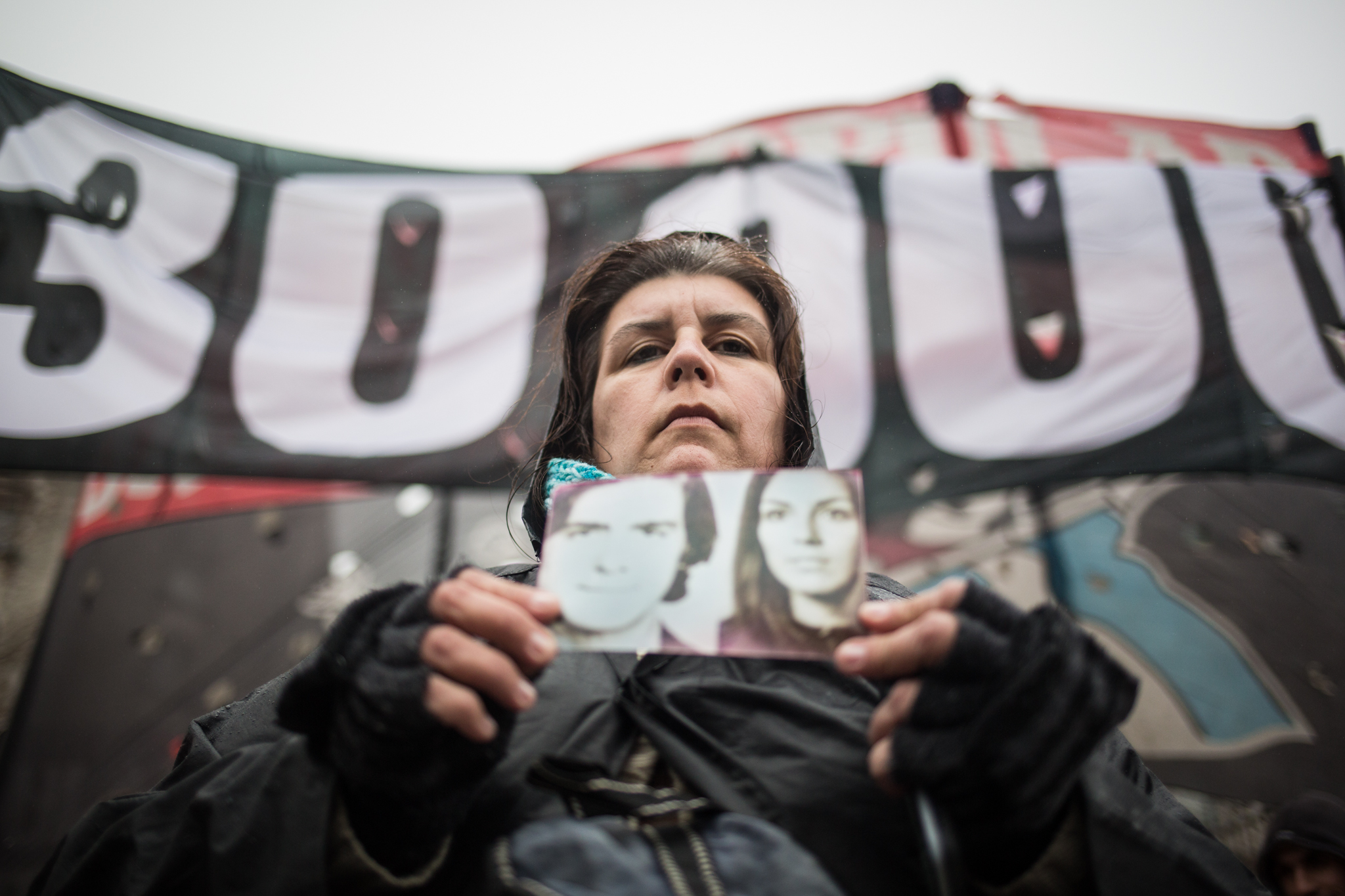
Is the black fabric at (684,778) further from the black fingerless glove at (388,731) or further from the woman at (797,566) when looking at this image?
the woman at (797,566)

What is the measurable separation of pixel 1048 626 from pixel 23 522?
5.16 m

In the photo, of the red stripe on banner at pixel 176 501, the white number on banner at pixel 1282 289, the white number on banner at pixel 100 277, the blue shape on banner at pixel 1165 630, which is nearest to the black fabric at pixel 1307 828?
the blue shape on banner at pixel 1165 630

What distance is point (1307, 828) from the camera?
9.05 feet

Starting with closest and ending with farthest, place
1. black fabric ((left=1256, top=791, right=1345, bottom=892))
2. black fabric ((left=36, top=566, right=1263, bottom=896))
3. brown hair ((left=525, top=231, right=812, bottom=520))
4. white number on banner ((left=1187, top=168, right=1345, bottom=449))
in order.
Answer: black fabric ((left=36, top=566, right=1263, bottom=896)) < brown hair ((left=525, top=231, right=812, bottom=520)) < black fabric ((left=1256, top=791, right=1345, bottom=892)) < white number on banner ((left=1187, top=168, right=1345, bottom=449))

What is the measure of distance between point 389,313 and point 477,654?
3.23 meters

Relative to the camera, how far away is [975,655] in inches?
30.1

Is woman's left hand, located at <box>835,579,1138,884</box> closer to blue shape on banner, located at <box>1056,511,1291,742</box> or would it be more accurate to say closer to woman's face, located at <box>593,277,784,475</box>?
woman's face, located at <box>593,277,784,475</box>

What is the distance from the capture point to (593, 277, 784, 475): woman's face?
1412mm

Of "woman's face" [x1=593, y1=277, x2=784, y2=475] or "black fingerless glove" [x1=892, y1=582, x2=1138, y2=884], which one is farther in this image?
"woman's face" [x1=593, y1=277, x2=784, y2=475]

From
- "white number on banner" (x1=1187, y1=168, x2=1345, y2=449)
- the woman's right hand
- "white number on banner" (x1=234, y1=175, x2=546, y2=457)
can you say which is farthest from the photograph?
"white number on banner" (x1=1187, y1=168, x2=1345, y2=449)

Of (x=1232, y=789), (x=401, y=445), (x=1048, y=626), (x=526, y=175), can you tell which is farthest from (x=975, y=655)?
(x=526, y=175)

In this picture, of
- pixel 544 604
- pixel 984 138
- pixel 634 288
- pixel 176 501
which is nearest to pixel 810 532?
pixel 544 604

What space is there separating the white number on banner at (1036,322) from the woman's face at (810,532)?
8.31 ft

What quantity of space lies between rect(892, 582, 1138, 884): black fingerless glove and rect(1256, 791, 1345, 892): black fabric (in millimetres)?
3069
